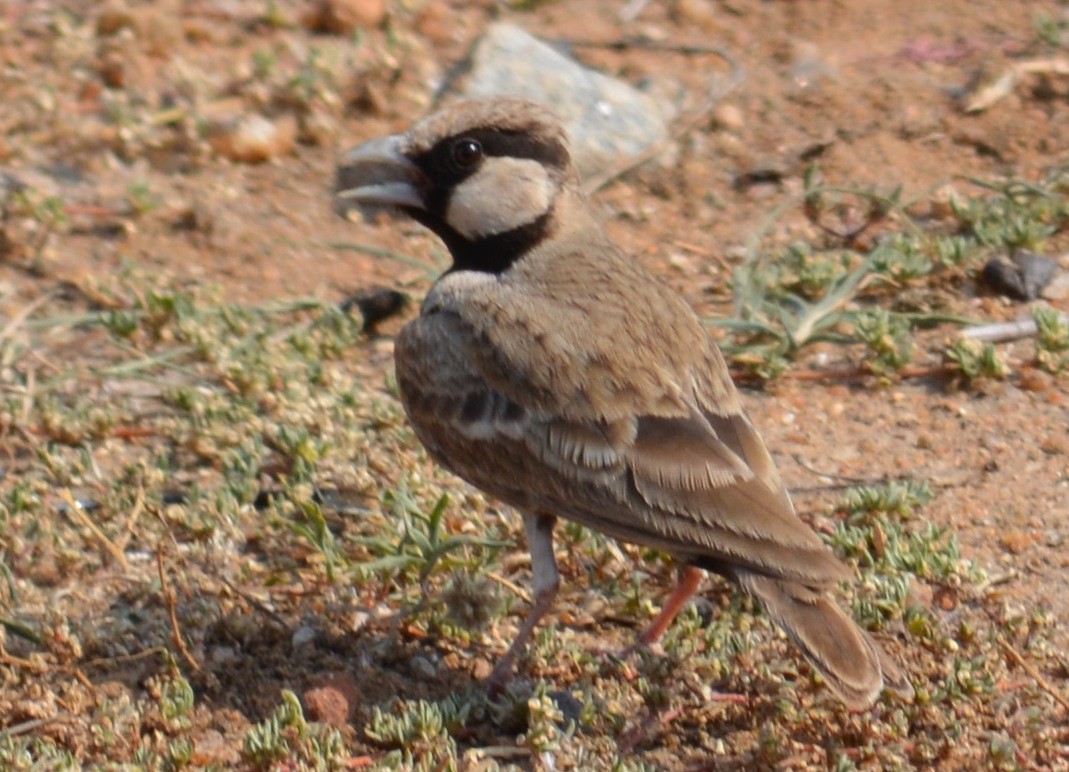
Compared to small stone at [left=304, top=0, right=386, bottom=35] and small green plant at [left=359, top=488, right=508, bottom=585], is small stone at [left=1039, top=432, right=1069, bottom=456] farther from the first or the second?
small stone at [left=304, top=0, right=386, bottom=35]

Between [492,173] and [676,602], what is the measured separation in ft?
5.01

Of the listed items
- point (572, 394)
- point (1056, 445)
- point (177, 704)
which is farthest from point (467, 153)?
point (1056, 445)

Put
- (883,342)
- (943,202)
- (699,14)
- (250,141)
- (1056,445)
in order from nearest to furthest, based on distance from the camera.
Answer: (1056,445) → (883,342) → (943,202) → (250,141) → (699,14)

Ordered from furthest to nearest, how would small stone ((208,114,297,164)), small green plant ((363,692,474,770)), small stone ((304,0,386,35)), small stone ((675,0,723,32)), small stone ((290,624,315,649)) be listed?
1. small stone ((675,0,723,32))
2. small stone ((304,0,386,35))
3. small stone ((208,114,297,164))
4. small stone ((290,624,315,649))
5. small green plant ((363,692,474,770))

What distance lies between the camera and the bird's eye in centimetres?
523

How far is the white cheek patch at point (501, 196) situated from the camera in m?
5.23

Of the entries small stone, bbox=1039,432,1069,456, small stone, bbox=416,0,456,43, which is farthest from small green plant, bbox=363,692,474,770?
small stone, bbox=416,0,456,43

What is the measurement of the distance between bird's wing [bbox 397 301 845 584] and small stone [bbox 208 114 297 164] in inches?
135

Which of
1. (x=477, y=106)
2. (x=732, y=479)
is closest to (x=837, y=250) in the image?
(x=477, y=106)

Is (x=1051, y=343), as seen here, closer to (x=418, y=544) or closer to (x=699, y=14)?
(x=418, y=544)

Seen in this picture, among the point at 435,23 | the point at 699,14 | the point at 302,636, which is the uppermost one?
the point at 302,636

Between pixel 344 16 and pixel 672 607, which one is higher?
pixel 672 607

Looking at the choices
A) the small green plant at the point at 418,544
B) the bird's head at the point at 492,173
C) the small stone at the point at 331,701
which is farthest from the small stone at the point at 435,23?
the small stone at the point at 331,701

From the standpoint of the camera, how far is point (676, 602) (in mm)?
4793
